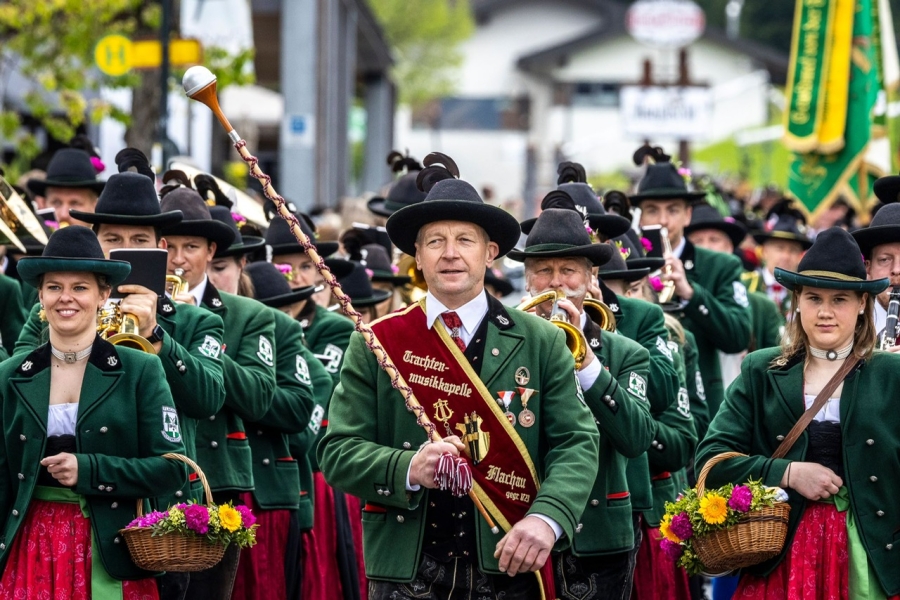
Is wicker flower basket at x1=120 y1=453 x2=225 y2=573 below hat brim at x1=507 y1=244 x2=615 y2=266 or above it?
below

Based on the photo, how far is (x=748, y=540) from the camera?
6176 millimetres

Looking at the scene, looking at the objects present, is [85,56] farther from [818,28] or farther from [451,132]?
[451,132]

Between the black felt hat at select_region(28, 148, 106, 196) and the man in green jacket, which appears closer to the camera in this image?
the man in green jacket

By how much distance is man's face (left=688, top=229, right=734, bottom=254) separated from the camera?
1196 cm

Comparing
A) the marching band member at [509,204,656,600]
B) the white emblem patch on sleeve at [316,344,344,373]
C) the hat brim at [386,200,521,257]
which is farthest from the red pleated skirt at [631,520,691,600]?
the hat brim at [386,200,521,257]

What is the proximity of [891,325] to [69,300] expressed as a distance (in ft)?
11.4

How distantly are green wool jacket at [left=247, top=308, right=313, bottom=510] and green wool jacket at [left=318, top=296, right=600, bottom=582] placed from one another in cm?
231

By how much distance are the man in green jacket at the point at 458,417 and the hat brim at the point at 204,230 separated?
2272 mm

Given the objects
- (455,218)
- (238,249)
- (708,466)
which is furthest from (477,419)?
(238,249)

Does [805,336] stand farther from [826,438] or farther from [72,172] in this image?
[72,172]

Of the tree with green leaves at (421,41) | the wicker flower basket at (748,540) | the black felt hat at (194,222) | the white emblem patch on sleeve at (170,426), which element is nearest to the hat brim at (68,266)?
the white emblem patch on sleeve at (170,426)

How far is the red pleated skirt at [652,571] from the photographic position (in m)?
7.96

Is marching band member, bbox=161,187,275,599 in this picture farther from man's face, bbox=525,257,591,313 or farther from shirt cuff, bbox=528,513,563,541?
shirt cuff, bbox=528,513,563,541

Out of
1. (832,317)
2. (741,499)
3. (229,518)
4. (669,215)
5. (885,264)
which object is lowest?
(229,518)
